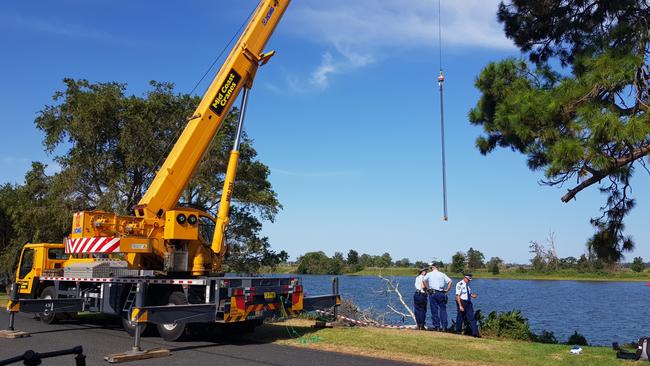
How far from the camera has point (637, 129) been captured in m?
8.55

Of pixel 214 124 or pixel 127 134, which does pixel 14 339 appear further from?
pixel 127 134

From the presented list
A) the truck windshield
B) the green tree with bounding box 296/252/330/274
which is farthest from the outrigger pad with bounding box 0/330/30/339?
the green tree with bounding box 296/252/330/274

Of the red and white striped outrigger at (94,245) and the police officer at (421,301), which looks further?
the police officer at (421,301)

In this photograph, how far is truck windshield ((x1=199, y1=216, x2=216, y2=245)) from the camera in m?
14.1

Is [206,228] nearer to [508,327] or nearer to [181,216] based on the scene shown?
[181,216]

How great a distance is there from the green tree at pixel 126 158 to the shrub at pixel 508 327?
15035 mm

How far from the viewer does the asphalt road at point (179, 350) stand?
963 centimetres

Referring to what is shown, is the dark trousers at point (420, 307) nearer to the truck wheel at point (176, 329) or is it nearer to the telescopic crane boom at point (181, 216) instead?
the telescopic crane boom at point (181, 216)

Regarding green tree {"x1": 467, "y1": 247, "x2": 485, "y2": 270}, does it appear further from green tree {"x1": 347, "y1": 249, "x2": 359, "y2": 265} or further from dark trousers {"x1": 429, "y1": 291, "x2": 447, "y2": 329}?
dark trousers {"x1": 429, "y1": 291, "x2": 447, "y2": 329}

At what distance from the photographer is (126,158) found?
26.3 metres

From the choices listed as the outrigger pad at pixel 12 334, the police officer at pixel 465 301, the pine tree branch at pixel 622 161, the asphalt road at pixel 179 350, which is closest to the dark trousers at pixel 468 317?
the police officer at pixel 465 301

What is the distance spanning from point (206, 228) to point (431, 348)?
628 cm

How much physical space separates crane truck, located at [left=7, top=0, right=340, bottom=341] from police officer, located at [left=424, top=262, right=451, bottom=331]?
8.96ft

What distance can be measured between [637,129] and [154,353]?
869cm
